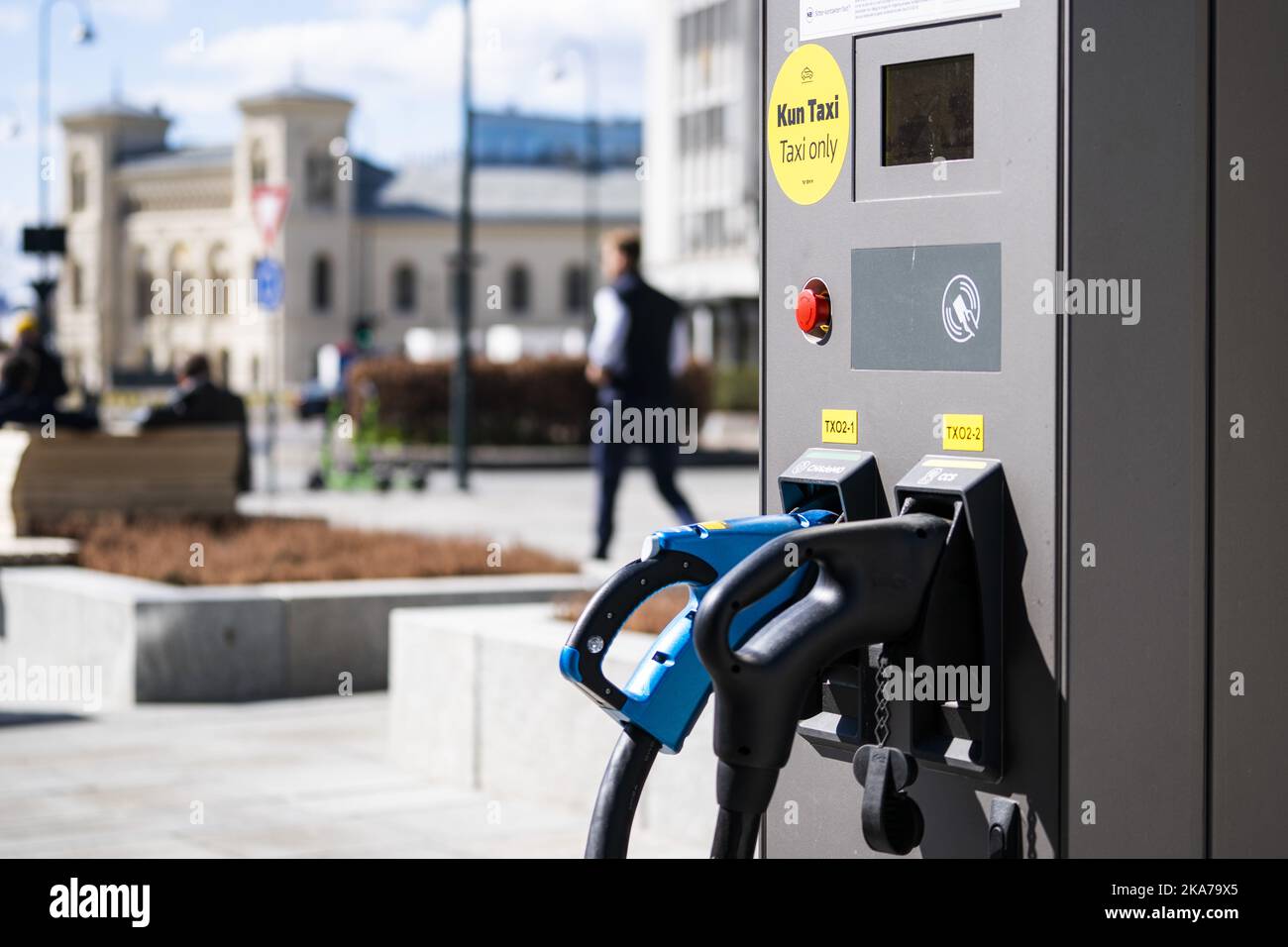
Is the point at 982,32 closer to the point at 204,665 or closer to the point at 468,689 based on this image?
the point at 468,689

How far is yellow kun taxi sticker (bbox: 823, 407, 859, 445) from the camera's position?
3.05 m

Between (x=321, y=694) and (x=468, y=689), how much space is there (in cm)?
222

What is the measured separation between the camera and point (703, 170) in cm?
6956

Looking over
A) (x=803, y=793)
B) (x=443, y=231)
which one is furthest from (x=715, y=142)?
(x=803, y=793)

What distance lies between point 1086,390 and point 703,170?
67.6 meters

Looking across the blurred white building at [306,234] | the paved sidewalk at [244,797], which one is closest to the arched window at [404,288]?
the blurred white building at [306,234]

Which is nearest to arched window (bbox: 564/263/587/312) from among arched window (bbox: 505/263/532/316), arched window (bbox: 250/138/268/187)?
arched window (bbox: 505/263/532/316)

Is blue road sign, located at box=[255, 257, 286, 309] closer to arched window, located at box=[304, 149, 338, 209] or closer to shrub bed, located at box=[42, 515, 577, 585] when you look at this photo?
shrub bed, located at box=[42, 515, 577, 585]

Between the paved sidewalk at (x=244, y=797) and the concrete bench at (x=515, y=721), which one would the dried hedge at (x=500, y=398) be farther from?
the concrete bench at (x=515, y=721)

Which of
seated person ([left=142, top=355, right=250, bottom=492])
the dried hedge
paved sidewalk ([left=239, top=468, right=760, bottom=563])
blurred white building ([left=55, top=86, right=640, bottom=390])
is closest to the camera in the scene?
seated person ([left=142, top=355, right=250, bottom=492])

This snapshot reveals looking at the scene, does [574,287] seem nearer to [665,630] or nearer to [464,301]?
[464,301]

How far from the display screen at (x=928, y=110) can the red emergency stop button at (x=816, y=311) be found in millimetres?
218

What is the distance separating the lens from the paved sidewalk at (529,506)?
56.3 ft

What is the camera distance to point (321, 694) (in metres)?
9.02
